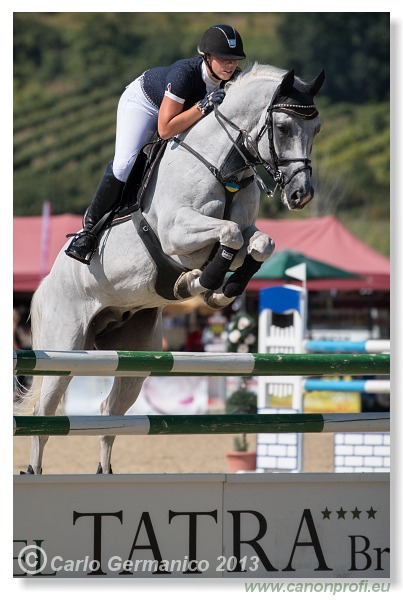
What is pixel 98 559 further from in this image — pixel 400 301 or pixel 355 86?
pixel 355 86

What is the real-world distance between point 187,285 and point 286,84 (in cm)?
97

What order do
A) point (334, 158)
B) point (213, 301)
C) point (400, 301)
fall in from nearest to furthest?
point (400, 301), point (213, 301), point (334, 158)

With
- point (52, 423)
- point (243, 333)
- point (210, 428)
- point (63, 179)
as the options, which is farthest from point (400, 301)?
point (63, 179)

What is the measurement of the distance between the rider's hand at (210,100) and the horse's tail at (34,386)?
4.40 ft

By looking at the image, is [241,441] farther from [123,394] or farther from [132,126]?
[132,126]

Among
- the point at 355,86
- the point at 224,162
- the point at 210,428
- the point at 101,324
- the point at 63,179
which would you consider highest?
the point at 355,86

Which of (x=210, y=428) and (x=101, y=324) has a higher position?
(x=101, y=324)

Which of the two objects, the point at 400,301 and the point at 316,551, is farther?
the point at 316,551

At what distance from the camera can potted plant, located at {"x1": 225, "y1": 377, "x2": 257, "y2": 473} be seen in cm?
676

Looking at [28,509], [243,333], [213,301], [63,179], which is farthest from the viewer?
[63,179]

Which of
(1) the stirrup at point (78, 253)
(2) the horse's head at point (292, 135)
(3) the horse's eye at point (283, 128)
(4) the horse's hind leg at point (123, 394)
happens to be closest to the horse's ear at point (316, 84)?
(2) the horse's head at point (292, 135)

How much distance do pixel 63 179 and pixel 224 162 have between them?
1273 inches

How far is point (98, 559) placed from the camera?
322 cm

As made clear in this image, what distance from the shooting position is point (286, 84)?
3.79 meters
